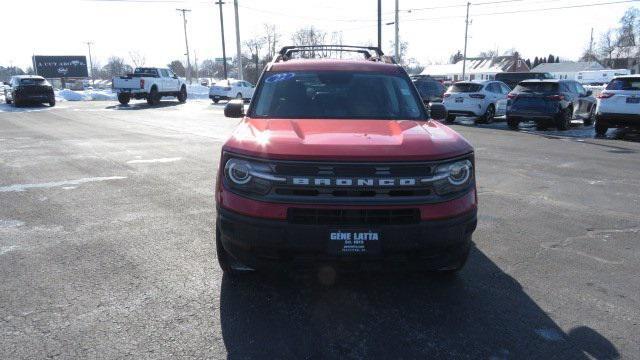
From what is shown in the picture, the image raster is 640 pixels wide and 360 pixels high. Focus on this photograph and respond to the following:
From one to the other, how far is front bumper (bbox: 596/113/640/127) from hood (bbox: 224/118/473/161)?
11852 millimetres

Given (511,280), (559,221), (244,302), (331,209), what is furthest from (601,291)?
(244,302)

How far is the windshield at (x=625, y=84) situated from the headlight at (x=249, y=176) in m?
13.7

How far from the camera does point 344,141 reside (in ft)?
10.7

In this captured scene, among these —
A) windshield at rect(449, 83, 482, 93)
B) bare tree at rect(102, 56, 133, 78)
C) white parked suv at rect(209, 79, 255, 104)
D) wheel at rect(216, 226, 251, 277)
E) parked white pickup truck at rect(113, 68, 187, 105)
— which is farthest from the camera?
bare tree at rect(102, 56, 133, 78)

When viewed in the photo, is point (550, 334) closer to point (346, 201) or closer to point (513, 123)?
point (346, 201)

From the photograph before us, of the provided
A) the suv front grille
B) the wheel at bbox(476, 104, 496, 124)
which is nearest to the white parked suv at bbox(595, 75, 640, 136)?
the wheel at bbox(476, 104, 496, 124)

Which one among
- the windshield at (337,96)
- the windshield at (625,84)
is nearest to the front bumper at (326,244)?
the windshield at (337,96)

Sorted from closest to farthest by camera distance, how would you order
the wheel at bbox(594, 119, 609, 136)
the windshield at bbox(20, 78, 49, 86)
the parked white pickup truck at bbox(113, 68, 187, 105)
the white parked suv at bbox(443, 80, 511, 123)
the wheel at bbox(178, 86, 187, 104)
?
1. the wheel at bbox(594, 119, 609, 136)
2. the white parked suv at bbox(443, 80, 511, 123)
3. the windshield at bbox(20, 78, 49, 86)
4. the parked white pickup truck at bbox(113, 68, 187, 105)
5. the wheel at bbox(178, 86, 187, 104)

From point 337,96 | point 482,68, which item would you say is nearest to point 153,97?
point 337,96

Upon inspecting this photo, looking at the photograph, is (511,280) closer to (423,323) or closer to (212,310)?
(423,323)

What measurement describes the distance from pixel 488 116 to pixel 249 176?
15996mm

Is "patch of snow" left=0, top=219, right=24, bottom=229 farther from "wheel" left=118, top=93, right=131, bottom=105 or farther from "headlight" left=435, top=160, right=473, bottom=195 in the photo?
"wheel" left=118, top=93, right=131, bottom=105

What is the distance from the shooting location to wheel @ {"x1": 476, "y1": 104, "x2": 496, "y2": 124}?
17.3 m

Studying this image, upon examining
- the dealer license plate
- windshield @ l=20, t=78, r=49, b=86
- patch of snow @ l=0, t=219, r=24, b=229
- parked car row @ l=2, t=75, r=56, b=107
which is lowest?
patch of snow @ l=0, t=219, r=24, b=229
